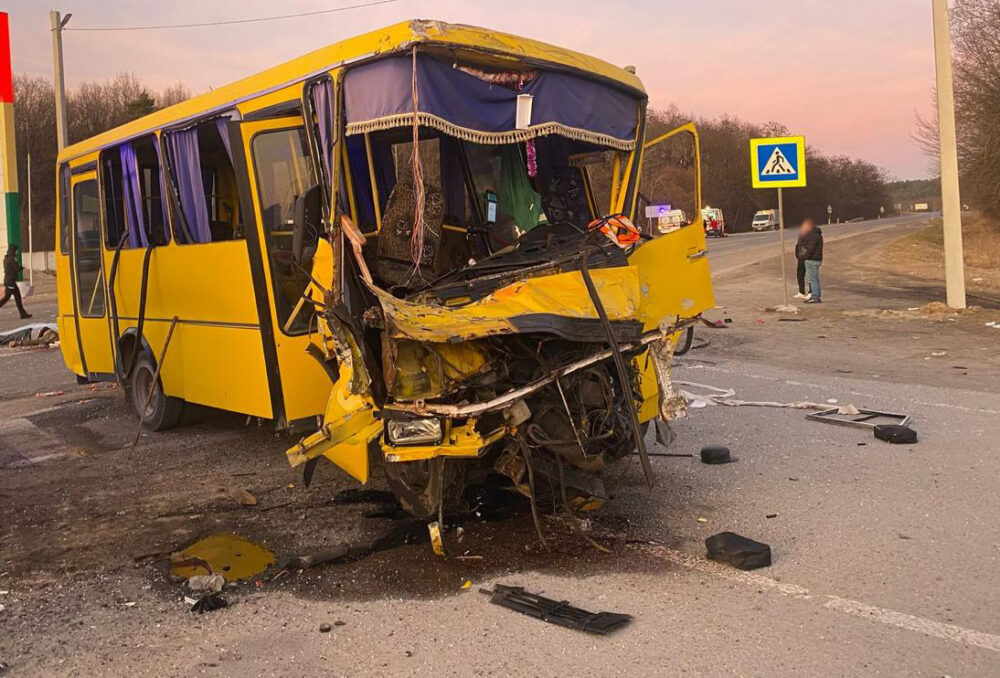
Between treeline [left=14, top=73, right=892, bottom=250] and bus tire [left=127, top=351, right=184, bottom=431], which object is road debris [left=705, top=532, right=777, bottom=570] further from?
treeline [left=14, top=73, right=892, bottom=250]

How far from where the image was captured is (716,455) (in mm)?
6598

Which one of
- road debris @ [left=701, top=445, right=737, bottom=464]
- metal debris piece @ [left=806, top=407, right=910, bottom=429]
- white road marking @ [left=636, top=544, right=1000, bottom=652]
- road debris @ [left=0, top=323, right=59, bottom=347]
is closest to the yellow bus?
white road marking @ [left=636, top=544, right=1000, bottom=652]

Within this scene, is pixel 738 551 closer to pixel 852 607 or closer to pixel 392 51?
pixel 852 607

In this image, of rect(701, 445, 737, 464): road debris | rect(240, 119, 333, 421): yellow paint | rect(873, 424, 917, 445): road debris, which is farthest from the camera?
rect(873, 424, 917, 445): road debris

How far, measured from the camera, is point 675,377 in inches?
399

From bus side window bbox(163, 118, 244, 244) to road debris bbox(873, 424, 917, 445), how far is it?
5227 millimetres

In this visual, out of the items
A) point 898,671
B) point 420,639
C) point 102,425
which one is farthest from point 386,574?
point 102,425

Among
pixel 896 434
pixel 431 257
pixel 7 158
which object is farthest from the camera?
pixel 7 158

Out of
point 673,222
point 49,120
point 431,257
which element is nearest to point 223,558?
point 431,257

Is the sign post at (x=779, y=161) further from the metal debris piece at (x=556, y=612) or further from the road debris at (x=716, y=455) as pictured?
the metal debris piece at (x=556, y=612)

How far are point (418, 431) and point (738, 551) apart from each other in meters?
1.77

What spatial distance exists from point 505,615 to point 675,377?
6334 mm

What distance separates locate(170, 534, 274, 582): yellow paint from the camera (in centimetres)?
488

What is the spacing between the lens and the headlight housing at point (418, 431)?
4645mm
